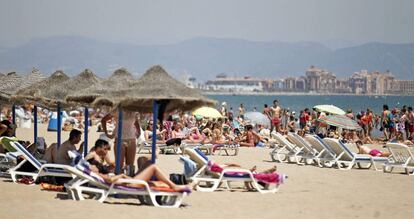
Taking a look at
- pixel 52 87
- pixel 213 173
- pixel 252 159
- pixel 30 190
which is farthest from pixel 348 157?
pixel 30 190

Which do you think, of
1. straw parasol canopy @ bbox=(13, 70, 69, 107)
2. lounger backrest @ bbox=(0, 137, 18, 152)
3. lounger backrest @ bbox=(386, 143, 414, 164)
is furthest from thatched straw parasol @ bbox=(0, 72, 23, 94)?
lounger backrest @ bbox=(386, 143, 414, 164)

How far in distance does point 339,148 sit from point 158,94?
638 centimetres

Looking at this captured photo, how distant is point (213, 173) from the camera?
11.6 meters

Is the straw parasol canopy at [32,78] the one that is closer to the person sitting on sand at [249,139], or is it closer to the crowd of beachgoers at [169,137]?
the crowd of beachgoers at [169,137]

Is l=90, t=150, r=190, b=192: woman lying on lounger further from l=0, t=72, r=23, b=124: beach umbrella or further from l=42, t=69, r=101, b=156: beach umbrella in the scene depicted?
l=0, t=72, r=23, b=124: beach umbrella

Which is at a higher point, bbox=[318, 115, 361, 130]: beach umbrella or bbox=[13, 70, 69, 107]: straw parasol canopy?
bbox=[13, 70, 69, 107]: straw parasol canopy

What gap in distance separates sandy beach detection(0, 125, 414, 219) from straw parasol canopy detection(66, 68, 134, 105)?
51.5 inches

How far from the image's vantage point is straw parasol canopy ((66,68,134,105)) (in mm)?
10672

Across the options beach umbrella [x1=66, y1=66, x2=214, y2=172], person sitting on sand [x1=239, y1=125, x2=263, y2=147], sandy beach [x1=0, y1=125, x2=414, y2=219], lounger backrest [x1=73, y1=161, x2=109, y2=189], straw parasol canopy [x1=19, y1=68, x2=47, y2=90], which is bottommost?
sandy beach [x1=0, y1=125, x2=414, y2=219]

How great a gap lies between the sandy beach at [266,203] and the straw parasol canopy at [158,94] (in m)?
1.19

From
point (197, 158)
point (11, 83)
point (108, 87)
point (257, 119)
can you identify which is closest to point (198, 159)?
point (197, 158)

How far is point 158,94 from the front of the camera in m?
10.0

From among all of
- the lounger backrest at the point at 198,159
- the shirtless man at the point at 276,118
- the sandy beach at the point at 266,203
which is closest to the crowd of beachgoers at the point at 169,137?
the shirtless man at the point at 276,118

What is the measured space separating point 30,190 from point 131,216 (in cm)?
241
